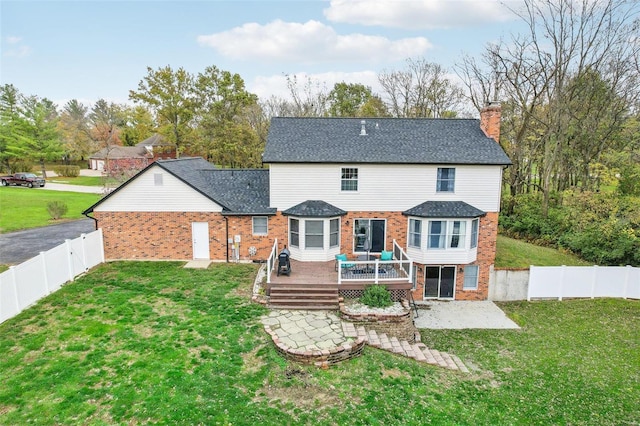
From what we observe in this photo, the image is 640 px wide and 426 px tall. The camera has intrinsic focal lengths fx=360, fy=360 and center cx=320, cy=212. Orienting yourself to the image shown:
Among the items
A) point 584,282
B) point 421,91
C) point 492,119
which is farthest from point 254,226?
point 421,91

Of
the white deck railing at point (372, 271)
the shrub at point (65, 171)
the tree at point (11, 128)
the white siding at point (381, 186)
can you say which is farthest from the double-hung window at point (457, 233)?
the shrub at point (65, 171)

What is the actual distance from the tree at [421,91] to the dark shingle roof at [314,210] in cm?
2519

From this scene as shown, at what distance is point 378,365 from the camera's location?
10070 millimetres

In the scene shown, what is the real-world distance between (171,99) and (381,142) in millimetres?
26073

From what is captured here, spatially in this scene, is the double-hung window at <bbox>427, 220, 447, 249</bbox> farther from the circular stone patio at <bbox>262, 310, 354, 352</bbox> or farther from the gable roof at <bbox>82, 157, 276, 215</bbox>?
the gable roof at <bbox>82, 157, 276, 215</bbox>

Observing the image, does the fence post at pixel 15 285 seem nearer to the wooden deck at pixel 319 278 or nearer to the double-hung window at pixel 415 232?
the wooden deck at pixel 319 278

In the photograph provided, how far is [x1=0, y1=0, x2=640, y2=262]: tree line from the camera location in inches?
906

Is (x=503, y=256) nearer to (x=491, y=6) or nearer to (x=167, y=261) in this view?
(x=491, y=6)

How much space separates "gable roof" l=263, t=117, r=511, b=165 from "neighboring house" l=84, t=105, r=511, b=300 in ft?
0.25

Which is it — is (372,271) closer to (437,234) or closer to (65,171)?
(437,234)

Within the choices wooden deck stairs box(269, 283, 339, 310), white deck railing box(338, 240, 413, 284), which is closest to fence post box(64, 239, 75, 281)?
wooden deck stairs box(269, 283, 339, 310)

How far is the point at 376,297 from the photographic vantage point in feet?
44.0

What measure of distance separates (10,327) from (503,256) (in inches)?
875

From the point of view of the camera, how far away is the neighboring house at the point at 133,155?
42.5m
